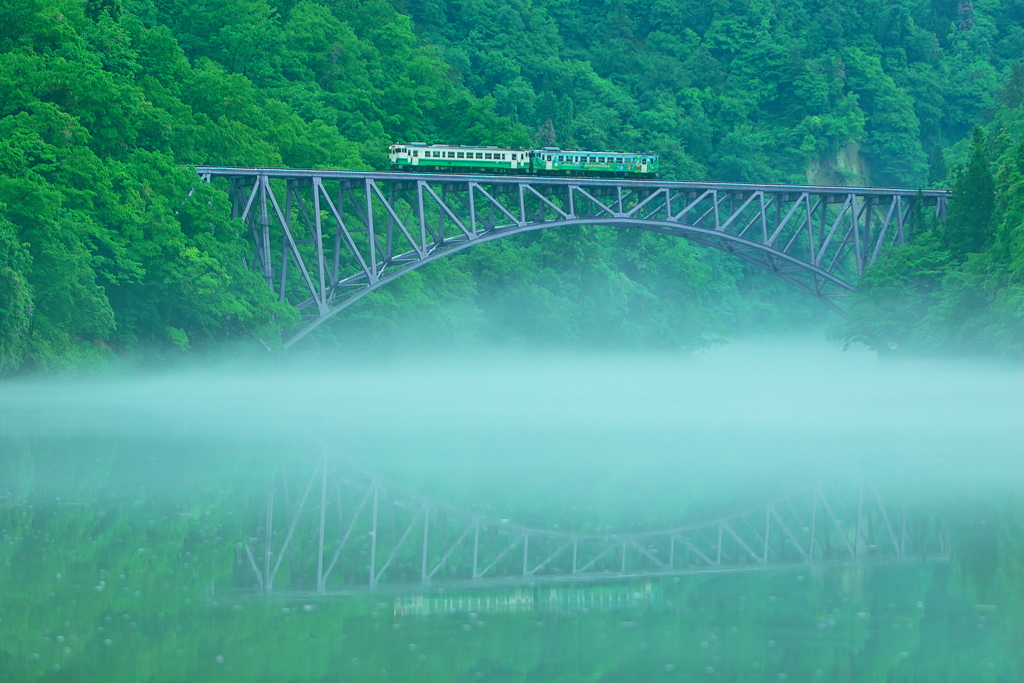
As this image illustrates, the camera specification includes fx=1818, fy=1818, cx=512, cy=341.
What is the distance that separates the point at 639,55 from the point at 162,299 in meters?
87.7

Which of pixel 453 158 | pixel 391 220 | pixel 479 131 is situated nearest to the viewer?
pixel 391 220

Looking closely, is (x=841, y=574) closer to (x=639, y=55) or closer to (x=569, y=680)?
(x=569, y=680)

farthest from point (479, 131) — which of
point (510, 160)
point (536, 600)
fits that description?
point (536, 600)

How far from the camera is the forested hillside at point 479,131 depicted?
60.2 m

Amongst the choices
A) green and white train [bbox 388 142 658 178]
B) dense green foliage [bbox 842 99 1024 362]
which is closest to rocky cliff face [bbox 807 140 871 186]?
dense green foliage [bbox 842 99 1024 362]

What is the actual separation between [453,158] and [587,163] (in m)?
6.44

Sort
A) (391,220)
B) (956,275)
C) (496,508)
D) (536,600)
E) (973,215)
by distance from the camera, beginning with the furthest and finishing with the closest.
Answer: (973,215)
(956,275)
(391,220)
(496,508)
(536,600)

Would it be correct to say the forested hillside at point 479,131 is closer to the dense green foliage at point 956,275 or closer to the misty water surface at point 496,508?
the dense green foliage at point 956,275

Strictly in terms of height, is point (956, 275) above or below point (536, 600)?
above

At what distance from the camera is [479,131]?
332ft

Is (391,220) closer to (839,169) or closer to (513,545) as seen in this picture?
(513,545)

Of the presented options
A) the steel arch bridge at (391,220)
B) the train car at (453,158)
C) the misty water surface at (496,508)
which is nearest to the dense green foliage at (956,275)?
the steel arch bridge at (391,220)

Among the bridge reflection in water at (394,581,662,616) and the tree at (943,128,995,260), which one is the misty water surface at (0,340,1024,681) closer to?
the bridge reflection in water at (394,581,662,616)

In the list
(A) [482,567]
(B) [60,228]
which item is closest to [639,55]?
(B) [60,228]
